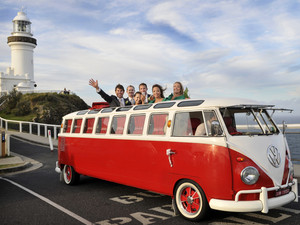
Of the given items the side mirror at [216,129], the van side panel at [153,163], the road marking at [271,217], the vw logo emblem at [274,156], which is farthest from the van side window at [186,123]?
the road marking at [271,217]

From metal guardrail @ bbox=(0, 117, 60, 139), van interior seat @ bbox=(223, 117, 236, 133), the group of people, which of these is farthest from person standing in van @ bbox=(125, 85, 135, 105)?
metal guardrail @ bbox=(0, 117, 60, 139)

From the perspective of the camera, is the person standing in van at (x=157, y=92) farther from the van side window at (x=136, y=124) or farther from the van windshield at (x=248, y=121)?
the van windshield at (x=248, y=121)

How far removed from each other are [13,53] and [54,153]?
57740mm

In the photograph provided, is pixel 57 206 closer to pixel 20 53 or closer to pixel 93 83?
pixel 93 83

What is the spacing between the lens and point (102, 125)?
828cm

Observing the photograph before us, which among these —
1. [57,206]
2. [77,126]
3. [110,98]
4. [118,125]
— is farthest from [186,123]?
[77,126]

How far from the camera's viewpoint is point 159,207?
21.9 feet

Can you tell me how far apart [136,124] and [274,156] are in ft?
9.92

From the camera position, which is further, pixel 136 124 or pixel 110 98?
pixel 110 98

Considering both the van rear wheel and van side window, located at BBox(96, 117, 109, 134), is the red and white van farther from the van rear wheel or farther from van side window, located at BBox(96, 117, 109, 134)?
the van rear wheel

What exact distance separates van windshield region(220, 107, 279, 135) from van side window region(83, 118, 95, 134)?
13.9ft

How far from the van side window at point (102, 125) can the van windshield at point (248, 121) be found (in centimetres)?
352

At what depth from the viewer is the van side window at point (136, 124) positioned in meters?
6.99

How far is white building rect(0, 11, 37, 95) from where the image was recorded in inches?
2569
